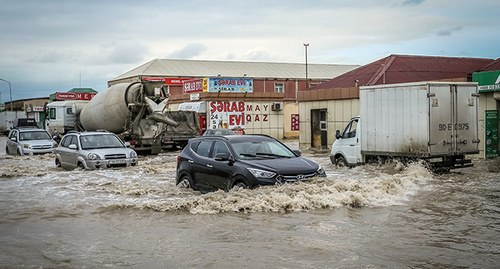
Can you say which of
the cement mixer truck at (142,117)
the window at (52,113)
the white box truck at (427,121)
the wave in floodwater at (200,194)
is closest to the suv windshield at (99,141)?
the wave in floodwater at (200,194)

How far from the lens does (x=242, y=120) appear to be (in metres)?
38.8

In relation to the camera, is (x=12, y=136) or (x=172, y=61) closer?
(x=12, y=136)

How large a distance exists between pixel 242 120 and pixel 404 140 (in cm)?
2420

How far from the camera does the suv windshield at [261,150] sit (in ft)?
36.0

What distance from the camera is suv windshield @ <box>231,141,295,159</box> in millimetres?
10969

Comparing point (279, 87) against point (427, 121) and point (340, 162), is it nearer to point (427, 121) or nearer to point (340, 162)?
point (340, 162)

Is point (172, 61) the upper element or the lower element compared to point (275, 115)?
upper

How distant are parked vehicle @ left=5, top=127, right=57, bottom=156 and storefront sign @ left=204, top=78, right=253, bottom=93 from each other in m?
13.9

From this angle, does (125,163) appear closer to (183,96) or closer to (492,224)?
(492,224)

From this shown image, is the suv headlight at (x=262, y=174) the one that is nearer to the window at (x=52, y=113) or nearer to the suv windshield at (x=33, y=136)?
the suv windshield at (x=33, y=136)

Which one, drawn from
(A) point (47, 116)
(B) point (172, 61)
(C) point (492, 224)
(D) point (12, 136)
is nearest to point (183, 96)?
(A) point (47, 116)

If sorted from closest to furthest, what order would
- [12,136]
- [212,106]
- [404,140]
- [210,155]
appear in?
[210,155]
[404,140]
[12,136]
[212,106]

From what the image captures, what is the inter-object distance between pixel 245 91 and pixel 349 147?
894 inches

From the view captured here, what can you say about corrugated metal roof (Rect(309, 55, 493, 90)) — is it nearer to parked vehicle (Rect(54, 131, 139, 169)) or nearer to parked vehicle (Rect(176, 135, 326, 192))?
parked vehicle (Rect(54, 131, 139, 169))
